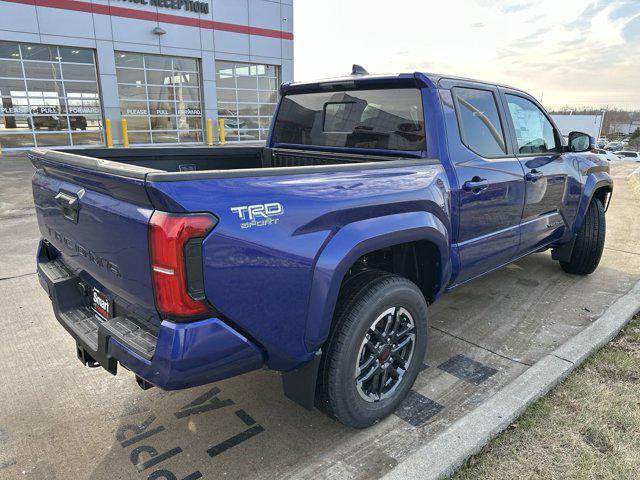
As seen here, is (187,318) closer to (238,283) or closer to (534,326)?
(238,283)

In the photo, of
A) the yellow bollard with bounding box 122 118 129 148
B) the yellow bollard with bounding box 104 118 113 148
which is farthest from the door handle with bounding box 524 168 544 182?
the yellow bollard with bounding box 122 118 129 148

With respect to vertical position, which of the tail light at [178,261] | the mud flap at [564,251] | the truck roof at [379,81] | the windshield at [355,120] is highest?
the truck roof at [379,81]

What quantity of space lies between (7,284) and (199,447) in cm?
345

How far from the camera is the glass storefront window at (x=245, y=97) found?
67.7 feet

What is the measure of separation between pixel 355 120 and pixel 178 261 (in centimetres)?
207

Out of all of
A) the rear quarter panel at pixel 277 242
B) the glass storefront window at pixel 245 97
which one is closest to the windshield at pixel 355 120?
the rear quarter panel at pixel 277 242

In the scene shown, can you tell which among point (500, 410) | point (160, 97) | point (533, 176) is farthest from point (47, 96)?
point (500, 410)

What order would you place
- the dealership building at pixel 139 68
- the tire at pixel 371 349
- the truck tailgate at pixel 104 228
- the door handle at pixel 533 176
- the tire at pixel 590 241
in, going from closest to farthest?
the truck tailgate at pixel 104 228 → the tire at pixel 371 349 → the door handle at pixel 533 176 → the tire at pixel 590 241 → the dealership building at pixel 139 68

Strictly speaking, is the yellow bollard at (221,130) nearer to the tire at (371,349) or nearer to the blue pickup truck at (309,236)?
the blue pickup truck at (309,236)

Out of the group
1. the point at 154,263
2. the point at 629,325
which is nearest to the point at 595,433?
the point at 629,325

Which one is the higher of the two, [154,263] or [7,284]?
[154,263]

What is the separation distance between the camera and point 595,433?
255 cm

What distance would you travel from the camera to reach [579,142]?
14.5ft

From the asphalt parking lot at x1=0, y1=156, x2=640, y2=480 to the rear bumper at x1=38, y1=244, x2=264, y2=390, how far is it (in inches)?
22.7
